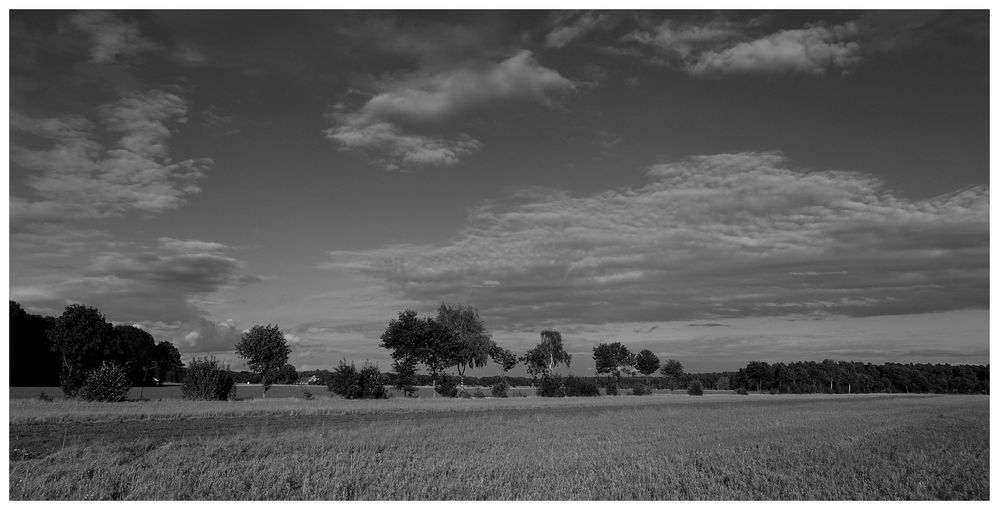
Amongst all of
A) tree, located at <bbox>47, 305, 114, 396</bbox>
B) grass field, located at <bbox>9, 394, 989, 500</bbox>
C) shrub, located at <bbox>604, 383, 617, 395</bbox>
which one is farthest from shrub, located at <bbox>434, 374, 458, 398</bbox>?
grass field, located at <bbox>9, 394, 989, 500</bbox>

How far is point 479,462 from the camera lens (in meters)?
18.6

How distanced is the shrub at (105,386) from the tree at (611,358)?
12094 cm

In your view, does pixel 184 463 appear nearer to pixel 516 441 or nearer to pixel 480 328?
pixel 516 441

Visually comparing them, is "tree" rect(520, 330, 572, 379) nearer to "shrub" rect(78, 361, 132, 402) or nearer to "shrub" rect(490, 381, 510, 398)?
"shrub" rect(490, 381, 510, 398)

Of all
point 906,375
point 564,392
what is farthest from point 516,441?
point 906,375

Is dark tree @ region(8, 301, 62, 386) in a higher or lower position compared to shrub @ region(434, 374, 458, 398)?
higher

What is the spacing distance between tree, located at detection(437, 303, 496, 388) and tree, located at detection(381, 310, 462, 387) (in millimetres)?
7392

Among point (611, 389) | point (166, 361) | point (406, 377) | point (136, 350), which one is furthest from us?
point (166, 361)

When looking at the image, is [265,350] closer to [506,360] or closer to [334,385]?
[334,385]

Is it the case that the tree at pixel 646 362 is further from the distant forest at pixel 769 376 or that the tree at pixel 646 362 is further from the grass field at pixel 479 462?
the grass field at pixel 479 462

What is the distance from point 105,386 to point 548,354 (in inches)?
3651

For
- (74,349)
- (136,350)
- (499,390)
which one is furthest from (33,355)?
(499,390)

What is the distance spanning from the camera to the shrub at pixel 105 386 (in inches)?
1860

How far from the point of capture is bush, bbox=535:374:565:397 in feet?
303
